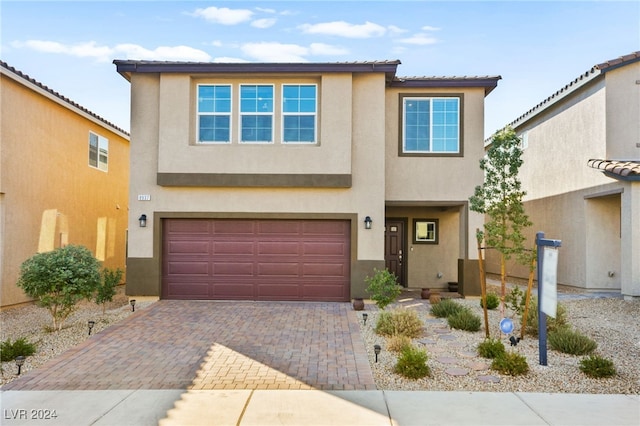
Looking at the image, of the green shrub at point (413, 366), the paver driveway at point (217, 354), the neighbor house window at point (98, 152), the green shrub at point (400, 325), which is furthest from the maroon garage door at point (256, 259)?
the green shrub at point (413, 366)

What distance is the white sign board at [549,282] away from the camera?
23.0 feet

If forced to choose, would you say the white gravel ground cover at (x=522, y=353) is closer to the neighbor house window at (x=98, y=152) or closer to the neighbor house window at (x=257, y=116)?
the neighbor house window at (x=257, y=116)

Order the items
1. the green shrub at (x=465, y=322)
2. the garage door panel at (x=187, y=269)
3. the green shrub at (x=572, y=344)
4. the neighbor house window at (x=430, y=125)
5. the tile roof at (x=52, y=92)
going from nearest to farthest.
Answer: the green shrub at (x=572, y=344), the green shrub at (x=465, y=322), the tile roof at (x=52, y=92), the garage door panel at (x=187, y=269), the neighbor house window at (x=430, y=125)

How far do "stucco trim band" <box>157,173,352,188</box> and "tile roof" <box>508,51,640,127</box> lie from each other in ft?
17.3

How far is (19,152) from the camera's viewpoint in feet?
40.8

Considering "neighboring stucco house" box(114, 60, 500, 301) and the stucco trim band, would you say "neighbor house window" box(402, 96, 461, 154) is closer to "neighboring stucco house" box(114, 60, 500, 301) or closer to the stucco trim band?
"neighboring stucco house" box(114, 60, 500, 301)

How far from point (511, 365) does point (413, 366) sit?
1458 millimetres

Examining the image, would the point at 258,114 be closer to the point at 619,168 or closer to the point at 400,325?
the point at 400,325

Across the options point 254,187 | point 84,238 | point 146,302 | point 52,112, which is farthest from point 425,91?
point 84,238

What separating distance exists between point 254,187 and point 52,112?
683cm

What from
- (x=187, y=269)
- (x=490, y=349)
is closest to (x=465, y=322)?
(x=490, y=349)

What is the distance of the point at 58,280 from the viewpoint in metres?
9.27

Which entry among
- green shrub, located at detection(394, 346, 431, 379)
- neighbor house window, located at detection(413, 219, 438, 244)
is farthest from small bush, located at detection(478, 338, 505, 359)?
neighbor house window, located at detection(413, 219, 438, 244)

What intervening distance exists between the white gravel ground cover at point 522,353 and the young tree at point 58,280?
600 cm
